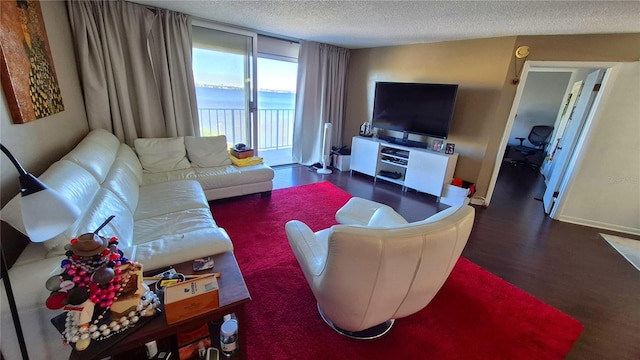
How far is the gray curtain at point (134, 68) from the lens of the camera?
2551 millimetres

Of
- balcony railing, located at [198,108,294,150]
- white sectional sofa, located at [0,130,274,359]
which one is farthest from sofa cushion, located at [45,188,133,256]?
balcony railing, located at [198,108,294,150]

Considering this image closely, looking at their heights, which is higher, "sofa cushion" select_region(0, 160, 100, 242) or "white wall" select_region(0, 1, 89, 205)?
"white wall" select_region(0, 1, 89, 205)

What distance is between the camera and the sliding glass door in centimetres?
341

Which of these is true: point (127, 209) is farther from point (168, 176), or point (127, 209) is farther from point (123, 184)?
point (168, 176)

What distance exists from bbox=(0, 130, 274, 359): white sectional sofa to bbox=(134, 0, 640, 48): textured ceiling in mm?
1503

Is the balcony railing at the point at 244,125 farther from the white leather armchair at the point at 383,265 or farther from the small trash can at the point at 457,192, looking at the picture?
the white leather armchair at the point at 383,265

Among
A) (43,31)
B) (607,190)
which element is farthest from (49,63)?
(607,190)

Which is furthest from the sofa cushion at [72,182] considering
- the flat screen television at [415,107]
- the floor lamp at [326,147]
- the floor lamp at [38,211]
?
the flat screen television at [415,107]

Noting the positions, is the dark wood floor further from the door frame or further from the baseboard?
the door frame

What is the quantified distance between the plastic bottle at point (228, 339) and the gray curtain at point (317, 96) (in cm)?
369

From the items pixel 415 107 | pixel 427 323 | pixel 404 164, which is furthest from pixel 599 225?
pixel 427 323

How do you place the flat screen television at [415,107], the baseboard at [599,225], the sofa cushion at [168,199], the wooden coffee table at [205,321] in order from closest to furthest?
1. the wooden coffee table at [205,321]
2. the sofa cushion at [168,199]
3. the baseboard at [599,225]
4. the flat screen television at [415,107]

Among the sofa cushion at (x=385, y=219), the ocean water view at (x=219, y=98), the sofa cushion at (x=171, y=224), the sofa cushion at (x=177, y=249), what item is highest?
the ocean water view at (x=219, y=98)

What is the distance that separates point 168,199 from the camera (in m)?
2.17
